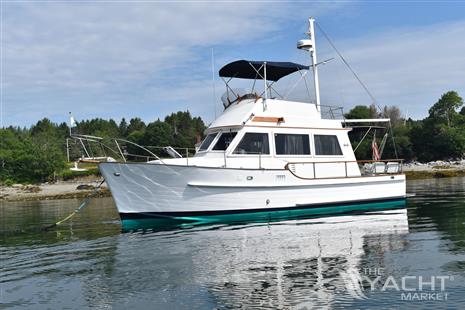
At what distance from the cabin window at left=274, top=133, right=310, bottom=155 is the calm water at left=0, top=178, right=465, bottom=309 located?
3123 mm

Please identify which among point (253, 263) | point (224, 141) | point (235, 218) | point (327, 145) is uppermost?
point (224, 141)

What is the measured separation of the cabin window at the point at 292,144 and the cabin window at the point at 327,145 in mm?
470

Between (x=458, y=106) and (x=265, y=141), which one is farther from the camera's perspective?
(x=458, y=106)

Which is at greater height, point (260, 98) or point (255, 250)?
point (260, 98)

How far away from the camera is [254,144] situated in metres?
17.8

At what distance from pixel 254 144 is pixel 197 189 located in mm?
2832

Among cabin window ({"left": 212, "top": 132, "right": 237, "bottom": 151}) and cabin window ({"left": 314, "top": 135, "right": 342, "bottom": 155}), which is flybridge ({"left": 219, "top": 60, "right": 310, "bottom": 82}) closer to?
cabin window ({"left": 212, "top": 132, "right": 237, "bottom": 151})

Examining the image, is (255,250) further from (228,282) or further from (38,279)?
(38,279)

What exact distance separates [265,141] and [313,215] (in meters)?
3.08

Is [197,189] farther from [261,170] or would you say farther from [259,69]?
[259,69]

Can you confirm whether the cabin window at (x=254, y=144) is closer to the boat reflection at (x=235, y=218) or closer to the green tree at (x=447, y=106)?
the boat reflection at (x=235, y=218)

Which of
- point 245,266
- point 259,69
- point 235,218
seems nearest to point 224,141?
point 235,218

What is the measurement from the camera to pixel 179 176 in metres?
15.9

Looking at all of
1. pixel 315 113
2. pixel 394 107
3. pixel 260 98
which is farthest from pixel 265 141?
pixel 394 107
